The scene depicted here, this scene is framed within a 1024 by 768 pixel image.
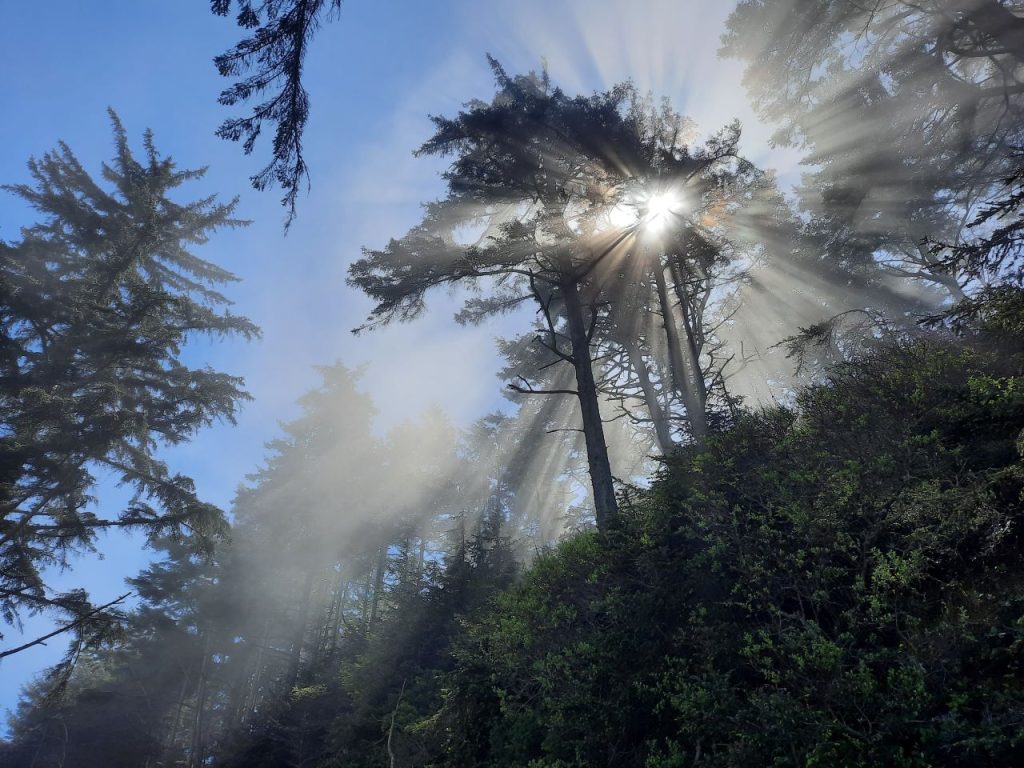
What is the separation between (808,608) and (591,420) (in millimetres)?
6318

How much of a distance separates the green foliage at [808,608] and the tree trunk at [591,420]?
2755mm

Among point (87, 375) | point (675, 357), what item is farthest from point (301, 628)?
point (675, 357)

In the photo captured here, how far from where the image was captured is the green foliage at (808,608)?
335cm

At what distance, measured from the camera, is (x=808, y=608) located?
445 centimetres

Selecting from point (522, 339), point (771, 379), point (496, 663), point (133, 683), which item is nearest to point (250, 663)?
point (133, 683)

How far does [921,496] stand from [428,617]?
10.8m

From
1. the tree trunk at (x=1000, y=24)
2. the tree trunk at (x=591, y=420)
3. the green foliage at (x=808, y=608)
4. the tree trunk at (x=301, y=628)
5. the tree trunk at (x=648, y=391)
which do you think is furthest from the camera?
the tree trunk at (x=301, y=628)

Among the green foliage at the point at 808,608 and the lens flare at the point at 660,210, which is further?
the lens flare at the point at 660,210

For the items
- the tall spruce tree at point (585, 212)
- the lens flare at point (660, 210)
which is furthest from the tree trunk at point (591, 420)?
the lens flare at point (660, 210)

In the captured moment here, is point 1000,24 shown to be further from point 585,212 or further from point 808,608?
point 808,608

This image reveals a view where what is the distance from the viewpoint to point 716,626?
4613 millimetres

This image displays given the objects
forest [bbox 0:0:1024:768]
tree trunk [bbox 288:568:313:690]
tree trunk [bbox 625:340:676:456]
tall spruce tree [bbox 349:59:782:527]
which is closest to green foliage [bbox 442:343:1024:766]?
forest [bbox 0:0:1024:768]

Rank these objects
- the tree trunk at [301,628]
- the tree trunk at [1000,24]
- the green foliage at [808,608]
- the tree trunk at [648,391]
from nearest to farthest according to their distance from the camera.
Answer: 1. the green foliage at [808,608]
2. the tree trunk at [1000,24]
3. the tree trunk at [648,391]
4. the tree trunk at [301,628]

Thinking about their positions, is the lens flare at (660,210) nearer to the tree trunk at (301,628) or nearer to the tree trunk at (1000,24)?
the tree trunk at (1000,24)
